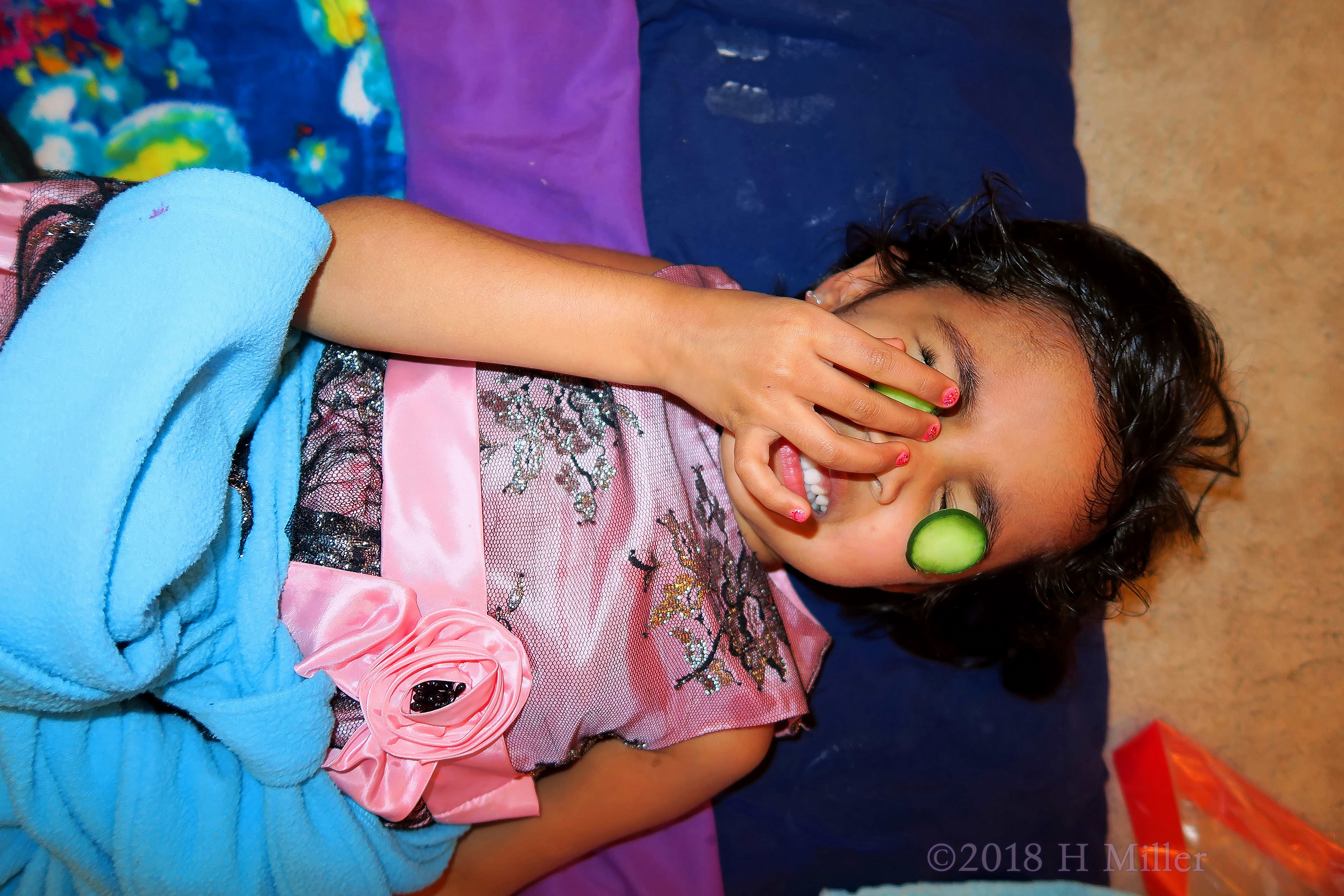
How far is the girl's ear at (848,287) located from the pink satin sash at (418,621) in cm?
41

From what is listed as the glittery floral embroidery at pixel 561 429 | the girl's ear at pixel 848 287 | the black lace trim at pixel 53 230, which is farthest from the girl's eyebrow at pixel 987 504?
the black lace trim at pixel 53 230

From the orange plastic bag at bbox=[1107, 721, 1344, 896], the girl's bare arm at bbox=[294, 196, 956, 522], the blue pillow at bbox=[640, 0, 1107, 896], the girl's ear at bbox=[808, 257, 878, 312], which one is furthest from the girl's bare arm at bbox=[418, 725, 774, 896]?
the orange plastic bag at bbox=[1107, 721, 1344, 896]

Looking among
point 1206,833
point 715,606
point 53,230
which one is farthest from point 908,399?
point 1206,833

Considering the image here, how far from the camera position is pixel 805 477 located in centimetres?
89

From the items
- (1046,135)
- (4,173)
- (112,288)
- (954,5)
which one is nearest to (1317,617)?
(1046,135)

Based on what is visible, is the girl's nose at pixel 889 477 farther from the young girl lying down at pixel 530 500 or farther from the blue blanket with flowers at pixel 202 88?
the blue blanket with flowers at pixel 202 88

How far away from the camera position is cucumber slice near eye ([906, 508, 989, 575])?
82cm

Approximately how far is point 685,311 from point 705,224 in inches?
18.8

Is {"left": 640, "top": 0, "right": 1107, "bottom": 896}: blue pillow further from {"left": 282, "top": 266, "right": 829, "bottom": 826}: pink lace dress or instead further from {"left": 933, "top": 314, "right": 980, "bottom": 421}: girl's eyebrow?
{"left": 933, "top": 314, "right": 980, "bottom": 421}: girl's eyebrow

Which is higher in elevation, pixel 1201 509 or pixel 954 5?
pixel 954 5

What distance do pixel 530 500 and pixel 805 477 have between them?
29 centimetres

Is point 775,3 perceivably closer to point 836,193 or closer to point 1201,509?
point 836,193

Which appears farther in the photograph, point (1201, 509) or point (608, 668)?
point (1201, 509)

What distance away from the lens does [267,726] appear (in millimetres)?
783
